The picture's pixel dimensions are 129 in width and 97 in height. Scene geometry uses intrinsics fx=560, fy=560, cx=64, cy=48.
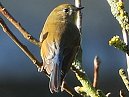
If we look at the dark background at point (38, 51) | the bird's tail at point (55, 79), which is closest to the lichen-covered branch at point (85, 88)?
the bird's tail at point (55, 79)

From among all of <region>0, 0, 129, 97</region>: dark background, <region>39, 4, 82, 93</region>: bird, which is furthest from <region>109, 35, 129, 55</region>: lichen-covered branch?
<region>0, 0, 129, 97</region>: dark background

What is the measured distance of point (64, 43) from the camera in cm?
259

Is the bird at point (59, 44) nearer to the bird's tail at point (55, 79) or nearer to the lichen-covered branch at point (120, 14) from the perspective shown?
the bird's tail at point (55, 79)

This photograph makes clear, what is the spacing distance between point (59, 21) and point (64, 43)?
1.01ft

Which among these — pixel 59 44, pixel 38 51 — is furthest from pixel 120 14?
pixel 38 51

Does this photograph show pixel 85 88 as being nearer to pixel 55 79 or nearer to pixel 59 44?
pixel 55 79

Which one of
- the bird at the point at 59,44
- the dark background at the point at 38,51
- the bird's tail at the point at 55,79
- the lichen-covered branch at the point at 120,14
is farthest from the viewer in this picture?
the dark background at the point at 38,51

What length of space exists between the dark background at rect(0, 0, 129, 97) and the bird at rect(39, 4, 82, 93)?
12.3 ft

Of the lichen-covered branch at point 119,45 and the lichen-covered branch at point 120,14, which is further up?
the lichen-covered branch at point 120,14

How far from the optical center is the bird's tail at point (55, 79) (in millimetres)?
1931

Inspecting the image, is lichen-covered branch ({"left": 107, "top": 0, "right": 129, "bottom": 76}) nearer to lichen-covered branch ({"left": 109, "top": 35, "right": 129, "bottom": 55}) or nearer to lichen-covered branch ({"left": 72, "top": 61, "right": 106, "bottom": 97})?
lichen-covered branch ({"left": 109, "top": 35, "right": 129, "bottom": 55})

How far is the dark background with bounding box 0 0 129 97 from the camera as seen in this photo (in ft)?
22.7

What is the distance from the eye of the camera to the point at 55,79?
80.0 inches

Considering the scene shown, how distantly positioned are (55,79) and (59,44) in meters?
0.58
